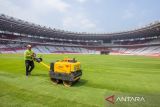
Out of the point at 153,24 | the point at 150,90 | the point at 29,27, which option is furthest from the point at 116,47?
the point at 150,90

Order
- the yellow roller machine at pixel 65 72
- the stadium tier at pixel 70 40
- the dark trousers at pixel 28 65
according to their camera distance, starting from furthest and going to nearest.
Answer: the stadium tier at pixel 70 40 → the dark trousers at pixel 28 65 → the yellow roller machine at pixel 65 72

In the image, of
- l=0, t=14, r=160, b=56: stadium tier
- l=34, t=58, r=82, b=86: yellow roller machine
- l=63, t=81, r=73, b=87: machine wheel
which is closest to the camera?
l=34, t=58, r=82, b=86: yellow roller machine

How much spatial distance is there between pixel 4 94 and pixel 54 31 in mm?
77981

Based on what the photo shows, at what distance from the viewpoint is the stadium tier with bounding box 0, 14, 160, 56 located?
68.0 meters

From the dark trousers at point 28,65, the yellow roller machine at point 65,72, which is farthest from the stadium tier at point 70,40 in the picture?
the yellow roller machine at point 65,72

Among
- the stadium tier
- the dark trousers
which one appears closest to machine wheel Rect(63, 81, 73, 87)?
the dark trousers

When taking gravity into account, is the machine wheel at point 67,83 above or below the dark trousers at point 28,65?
below

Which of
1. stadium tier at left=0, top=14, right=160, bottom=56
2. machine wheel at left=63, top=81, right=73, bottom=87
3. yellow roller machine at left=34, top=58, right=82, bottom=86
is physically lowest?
machine wheel at left=63, top=81, right=73, bottom=87

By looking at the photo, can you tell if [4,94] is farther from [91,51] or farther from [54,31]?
[91,51]

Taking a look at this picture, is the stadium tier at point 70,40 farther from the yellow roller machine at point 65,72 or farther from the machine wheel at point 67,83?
the machine wheel at point 67,83

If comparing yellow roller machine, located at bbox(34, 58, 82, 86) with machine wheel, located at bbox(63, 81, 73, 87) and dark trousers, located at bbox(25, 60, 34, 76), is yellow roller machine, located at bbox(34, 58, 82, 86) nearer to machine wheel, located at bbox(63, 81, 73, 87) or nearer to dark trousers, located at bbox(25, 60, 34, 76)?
machine wheel, located at bbox(63, 81, 73, 87)

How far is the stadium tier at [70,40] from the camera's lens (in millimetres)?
68000

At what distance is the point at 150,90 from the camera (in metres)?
7.80

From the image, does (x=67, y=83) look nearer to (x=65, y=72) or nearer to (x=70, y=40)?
(x=65, y=72)
